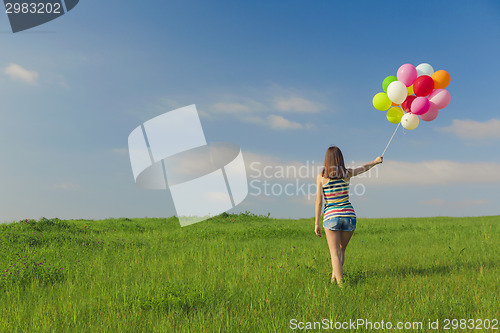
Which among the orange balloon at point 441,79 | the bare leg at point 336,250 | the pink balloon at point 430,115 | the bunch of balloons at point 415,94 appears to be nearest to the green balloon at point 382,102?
the bunch of balloons at point 415,94

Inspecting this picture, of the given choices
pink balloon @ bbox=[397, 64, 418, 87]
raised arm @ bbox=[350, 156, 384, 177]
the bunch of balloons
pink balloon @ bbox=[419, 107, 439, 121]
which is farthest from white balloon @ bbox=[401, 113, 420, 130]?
raised arm @ bbox=[350, 156, 384, 177]

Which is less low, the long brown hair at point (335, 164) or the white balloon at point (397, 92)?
the white balloon at point (397, 92)

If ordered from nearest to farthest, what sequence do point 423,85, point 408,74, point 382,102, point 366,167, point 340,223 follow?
point 340,223 → point 366,167 → point 423,85 → point 408,74 → point 382,102

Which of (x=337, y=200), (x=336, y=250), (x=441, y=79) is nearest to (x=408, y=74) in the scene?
(x=441, y=79)

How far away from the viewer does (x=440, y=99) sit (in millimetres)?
8180

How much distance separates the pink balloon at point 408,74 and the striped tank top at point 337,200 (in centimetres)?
362

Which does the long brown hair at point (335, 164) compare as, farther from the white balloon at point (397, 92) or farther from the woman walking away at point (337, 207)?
the white balloon at point (397, 92)

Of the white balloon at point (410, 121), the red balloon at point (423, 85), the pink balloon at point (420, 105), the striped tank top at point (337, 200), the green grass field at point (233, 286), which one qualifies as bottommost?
the green grass field at point (233, 286)

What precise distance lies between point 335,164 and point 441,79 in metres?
4.20

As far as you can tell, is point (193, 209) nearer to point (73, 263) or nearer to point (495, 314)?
point (73, 263)

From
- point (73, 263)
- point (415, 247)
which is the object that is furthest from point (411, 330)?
point (73, 263)

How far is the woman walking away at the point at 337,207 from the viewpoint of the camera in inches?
250

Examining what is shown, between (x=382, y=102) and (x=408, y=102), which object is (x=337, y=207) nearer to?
(x=382, y=102)

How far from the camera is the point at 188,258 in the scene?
9.79 m
